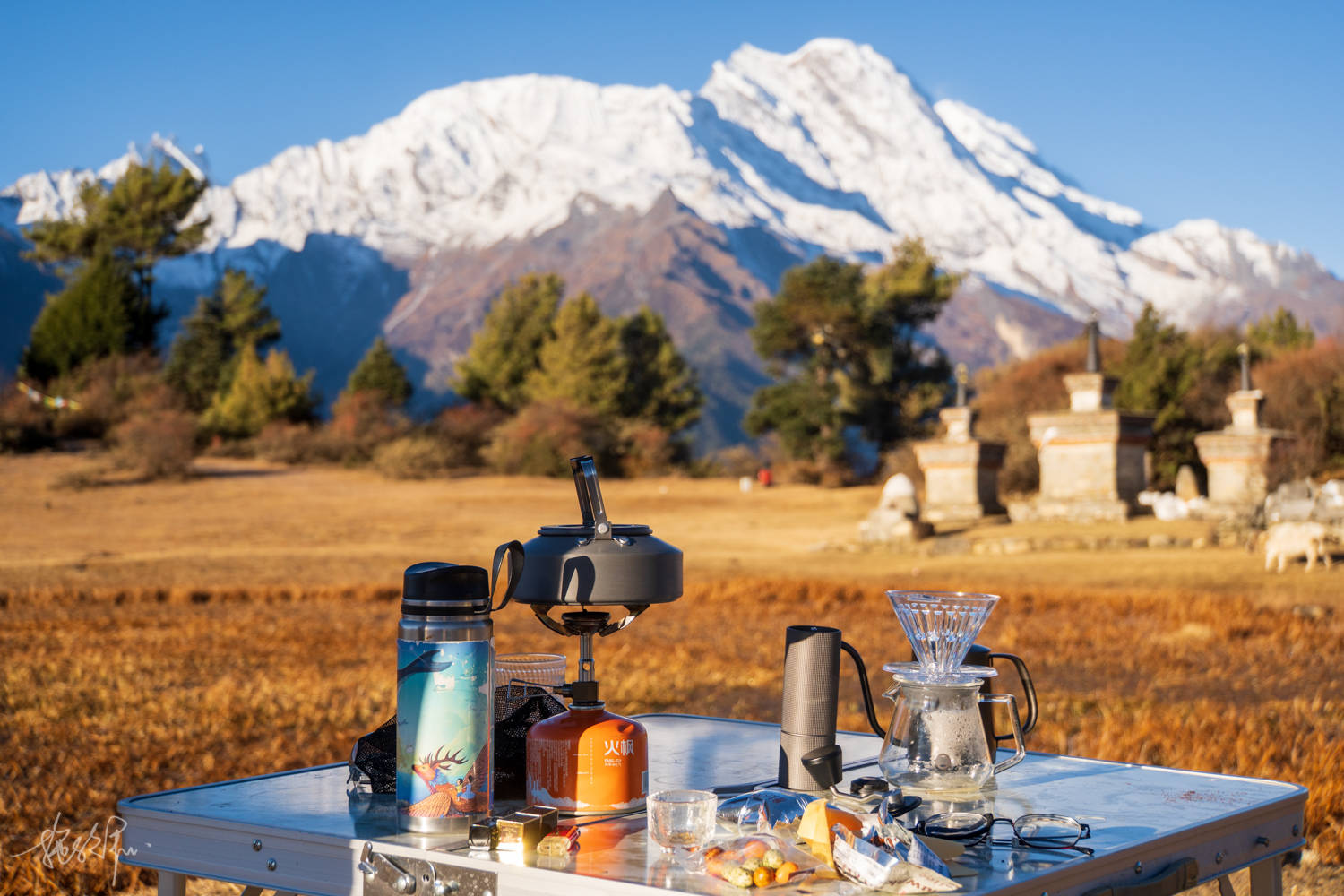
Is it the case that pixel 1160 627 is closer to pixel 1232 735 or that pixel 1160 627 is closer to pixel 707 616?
pixel 707 616

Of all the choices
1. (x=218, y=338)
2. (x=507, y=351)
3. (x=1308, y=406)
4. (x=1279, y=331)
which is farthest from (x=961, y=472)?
(x=218, y=338)

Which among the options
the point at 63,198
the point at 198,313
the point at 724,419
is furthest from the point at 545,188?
the point at 198,313

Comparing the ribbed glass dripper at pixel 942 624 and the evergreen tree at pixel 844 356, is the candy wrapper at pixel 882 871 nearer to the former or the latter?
the ribbed glass dripper at pixel 942 624

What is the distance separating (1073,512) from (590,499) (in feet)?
60.5

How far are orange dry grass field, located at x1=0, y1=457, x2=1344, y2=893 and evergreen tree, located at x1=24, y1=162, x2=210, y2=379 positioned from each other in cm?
1566

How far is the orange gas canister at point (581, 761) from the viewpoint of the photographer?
2195 millimetres

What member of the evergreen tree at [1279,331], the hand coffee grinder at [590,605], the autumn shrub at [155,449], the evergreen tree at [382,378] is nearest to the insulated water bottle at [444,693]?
the hand coffee grinder at [590,605]

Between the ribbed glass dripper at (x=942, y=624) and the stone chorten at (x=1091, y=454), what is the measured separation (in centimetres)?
1761

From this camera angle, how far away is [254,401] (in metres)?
33.6

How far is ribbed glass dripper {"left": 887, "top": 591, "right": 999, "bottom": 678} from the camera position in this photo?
239 cm

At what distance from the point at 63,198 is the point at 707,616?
13776 centimetres

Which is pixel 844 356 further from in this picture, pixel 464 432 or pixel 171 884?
pixel 171 884

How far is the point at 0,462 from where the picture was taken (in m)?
27.6

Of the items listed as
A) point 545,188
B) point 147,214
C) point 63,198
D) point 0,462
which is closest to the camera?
point 0,462
